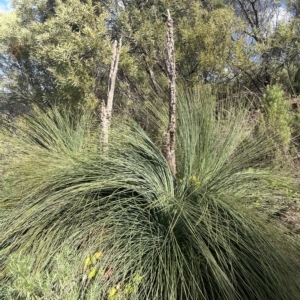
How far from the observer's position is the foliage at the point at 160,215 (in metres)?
1.29

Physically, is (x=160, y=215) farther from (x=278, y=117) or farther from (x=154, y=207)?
(x=278, y=117)

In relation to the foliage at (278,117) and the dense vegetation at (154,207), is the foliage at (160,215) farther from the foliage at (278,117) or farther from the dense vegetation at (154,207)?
the foliage at (278,117)

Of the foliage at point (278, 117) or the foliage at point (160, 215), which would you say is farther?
the foliage at point (278, 117)

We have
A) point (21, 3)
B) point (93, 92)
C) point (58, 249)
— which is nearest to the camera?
point (58, 249)

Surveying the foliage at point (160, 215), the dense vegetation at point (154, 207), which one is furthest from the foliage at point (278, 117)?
the foliage at point (160, 215)

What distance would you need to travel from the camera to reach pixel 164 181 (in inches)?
70.7

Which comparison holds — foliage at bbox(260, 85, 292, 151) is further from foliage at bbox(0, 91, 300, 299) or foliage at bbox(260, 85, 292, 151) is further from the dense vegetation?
foliage at bbox(0, 91, 300, 299)

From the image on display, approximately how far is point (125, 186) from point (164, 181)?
237 mm

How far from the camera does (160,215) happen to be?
161 centimetres

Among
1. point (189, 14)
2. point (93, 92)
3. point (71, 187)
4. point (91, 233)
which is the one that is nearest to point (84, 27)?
point (93, 92)

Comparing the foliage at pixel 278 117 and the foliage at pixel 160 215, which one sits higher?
the foliage at pixel 278 117

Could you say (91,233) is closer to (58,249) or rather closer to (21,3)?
(58,249)

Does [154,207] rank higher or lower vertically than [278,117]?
lower

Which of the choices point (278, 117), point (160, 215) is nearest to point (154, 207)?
point (160, 215)
